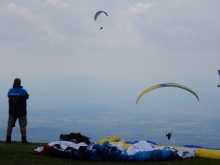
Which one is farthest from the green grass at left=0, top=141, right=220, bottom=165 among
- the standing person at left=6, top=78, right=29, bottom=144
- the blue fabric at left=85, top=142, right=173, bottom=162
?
the standing person at left=6, top=78, right=29, bottom=144

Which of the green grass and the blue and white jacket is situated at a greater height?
the blue and white jacket

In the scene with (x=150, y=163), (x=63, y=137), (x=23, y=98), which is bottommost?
(x=150, y=163)

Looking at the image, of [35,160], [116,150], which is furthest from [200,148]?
[35,160]

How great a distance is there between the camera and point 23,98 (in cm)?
1415

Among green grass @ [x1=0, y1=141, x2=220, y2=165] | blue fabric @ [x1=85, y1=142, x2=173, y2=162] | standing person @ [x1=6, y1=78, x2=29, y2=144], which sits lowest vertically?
green grass @ [x1=0, y1=141, x2=220, y2=165]

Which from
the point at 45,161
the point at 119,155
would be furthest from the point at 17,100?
the point at 119,155

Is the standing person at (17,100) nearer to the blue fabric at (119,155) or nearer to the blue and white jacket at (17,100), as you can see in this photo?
the blue and white jacket at (17,100)

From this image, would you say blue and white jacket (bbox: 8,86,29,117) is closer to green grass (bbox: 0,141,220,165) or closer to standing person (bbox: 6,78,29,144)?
standing person (bbox: 6,78,29,144)

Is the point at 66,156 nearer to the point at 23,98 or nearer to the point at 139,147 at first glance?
the point at 139,147

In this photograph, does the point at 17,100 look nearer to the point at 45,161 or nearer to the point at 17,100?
the point at 17,100

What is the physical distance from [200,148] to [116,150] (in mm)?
2829

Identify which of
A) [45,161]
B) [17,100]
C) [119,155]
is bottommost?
[45,161]

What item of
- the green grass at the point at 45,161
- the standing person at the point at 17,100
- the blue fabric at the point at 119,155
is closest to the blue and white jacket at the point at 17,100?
the standing person at the point at 17,100

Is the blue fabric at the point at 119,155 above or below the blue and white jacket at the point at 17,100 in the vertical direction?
below
